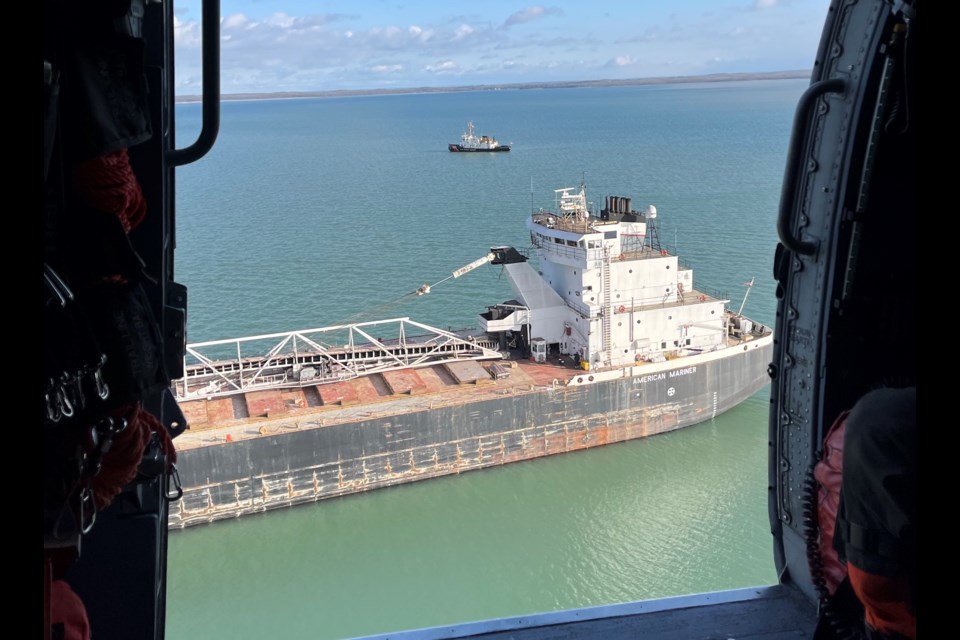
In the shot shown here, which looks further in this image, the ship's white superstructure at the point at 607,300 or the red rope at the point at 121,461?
the ship's white superstructure at the point at 607,300

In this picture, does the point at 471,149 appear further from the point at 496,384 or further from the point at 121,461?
the point at 121,461

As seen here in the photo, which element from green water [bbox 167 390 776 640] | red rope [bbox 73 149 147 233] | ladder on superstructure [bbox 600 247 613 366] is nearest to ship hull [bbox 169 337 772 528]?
green water [bbox 167 390 776 640]

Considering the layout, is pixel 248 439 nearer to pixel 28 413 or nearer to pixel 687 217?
pixel 28 413

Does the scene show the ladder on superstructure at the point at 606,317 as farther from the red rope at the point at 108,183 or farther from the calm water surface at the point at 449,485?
the red rope at the point at 108,183

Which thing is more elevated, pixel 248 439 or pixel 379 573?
pixel 248 439

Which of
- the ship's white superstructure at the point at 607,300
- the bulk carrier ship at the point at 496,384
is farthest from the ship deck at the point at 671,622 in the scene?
the ship's white superstructure at the point at 607,300

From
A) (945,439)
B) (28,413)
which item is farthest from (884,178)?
(28,413)

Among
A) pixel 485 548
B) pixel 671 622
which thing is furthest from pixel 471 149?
pixel 671 622
